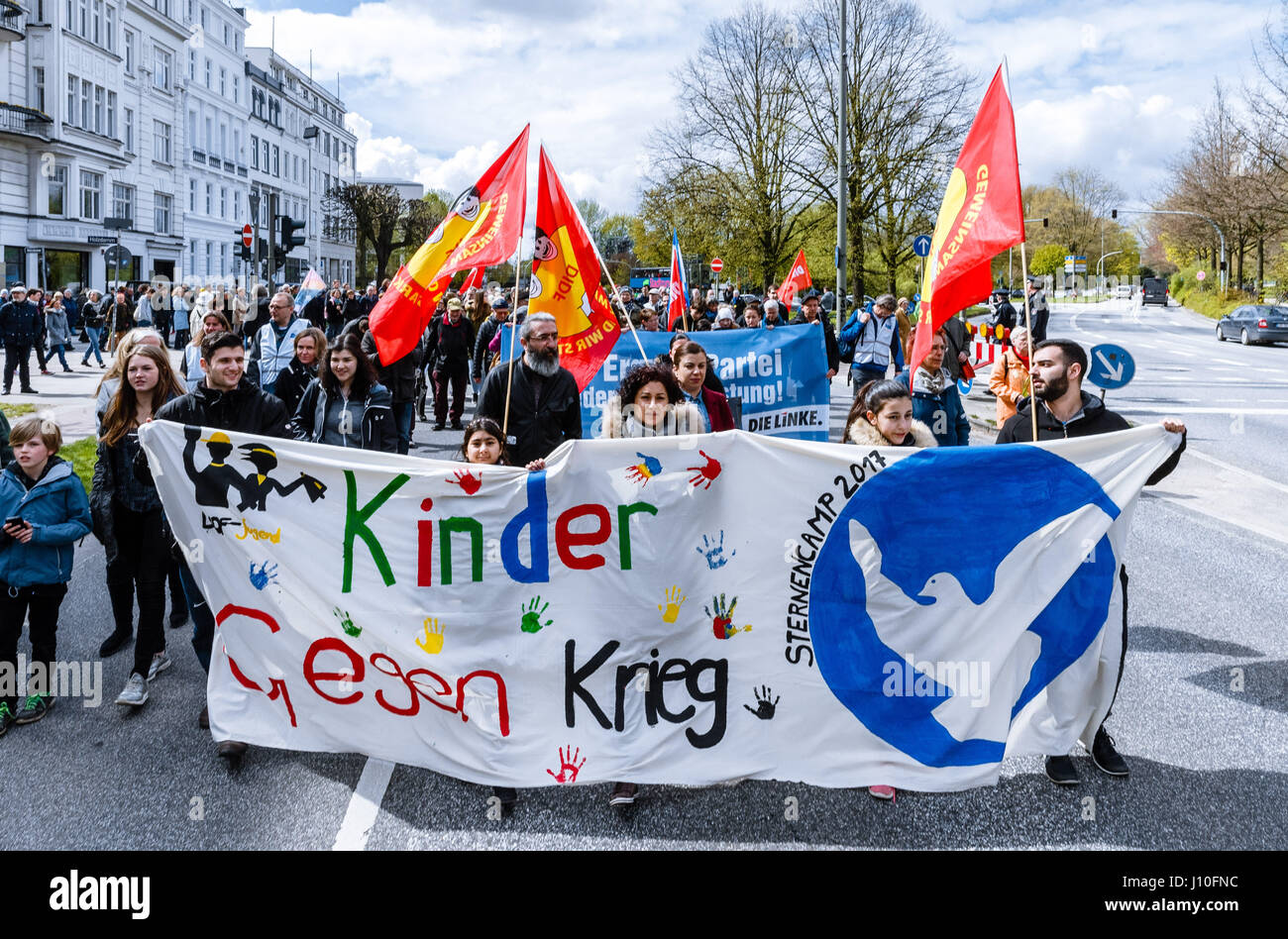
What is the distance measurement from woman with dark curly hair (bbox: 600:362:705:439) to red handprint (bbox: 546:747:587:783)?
5.35 feet

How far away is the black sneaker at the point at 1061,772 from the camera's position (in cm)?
421

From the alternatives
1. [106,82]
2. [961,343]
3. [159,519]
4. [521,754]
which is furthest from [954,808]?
[106,82]

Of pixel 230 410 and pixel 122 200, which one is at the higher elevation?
pixel 122 200

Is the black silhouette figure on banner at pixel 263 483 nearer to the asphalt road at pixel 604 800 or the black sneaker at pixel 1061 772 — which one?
the asphalt road at pixel 604 800

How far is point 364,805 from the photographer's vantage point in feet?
13.4

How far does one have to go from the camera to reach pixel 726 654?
4.20 meters

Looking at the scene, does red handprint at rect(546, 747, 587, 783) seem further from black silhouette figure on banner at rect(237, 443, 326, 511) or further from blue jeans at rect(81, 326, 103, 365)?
blue jeans at rect(81, 326, 103, 365)

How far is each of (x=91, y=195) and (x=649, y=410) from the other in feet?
163

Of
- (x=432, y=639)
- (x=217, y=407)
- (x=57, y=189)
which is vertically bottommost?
(x=432, y=639)

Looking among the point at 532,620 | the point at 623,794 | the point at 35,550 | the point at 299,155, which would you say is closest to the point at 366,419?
the point at 35,550

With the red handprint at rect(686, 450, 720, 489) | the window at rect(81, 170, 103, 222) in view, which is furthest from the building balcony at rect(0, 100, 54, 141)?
the red handprint at rect(686, 450, 720, 489)

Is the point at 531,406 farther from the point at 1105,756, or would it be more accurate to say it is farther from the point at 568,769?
the point at 1105,756

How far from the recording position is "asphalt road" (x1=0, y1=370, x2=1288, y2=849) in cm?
382

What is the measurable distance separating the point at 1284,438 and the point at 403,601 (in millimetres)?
13484
